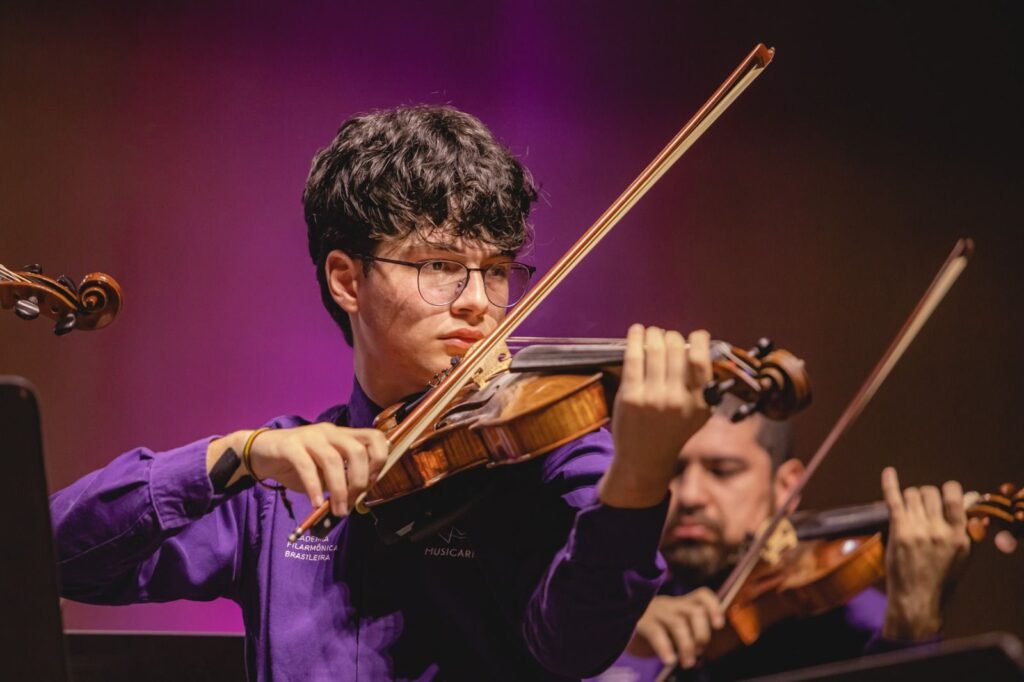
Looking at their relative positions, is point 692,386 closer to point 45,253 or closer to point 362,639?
point 362,639

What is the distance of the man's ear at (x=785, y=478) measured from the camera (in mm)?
2633

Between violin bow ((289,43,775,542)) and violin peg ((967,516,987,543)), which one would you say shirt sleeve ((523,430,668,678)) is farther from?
violin peg ((967,516,987,543))

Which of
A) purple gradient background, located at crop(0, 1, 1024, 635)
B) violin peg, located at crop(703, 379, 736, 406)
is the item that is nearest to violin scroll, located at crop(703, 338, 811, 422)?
violin peg, located at crop(703, 379, 736, 406)

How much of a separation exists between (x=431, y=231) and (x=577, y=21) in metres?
1.27

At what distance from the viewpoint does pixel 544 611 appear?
1.25 m

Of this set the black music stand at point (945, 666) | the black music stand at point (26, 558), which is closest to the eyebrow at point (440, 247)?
the black music stand at point (26, 558)

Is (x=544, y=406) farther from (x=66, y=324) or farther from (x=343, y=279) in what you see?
(x=66, y=324)

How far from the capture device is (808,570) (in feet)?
7.18

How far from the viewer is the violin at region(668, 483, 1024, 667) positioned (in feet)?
6.97

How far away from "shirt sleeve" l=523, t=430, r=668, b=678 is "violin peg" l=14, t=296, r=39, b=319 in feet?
2.81

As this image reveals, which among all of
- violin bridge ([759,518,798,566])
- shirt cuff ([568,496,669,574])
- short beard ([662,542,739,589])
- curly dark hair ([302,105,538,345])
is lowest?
short beard ([662,542,739,589])

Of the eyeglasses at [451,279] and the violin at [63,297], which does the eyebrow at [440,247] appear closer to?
the eyeglasses at [451,279]

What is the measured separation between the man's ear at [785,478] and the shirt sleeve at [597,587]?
4.77 ft

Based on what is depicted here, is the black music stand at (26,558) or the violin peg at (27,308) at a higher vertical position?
the violin peg at (27,308)
